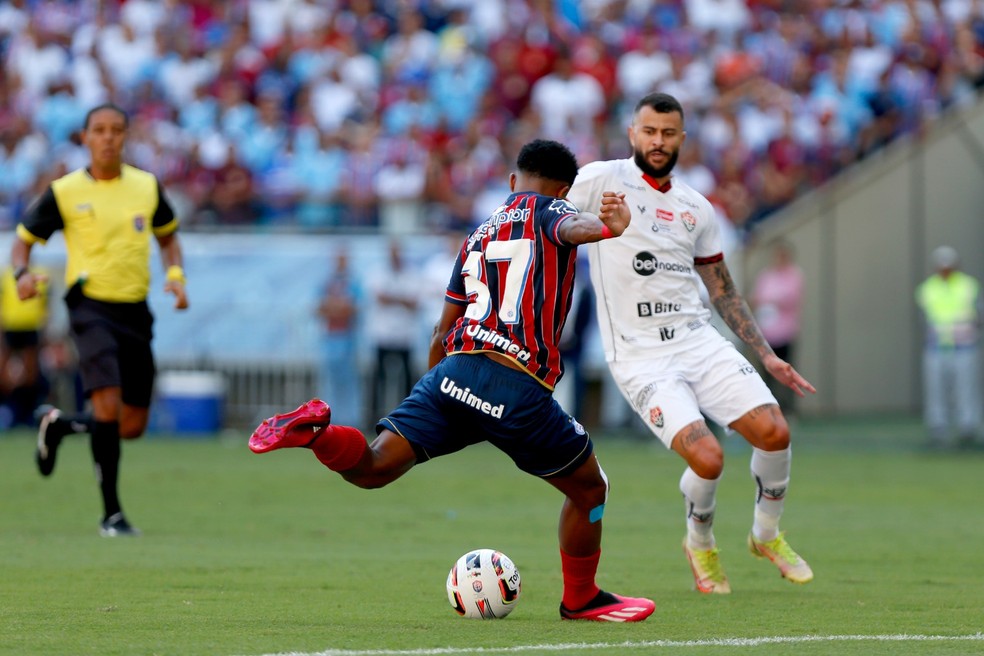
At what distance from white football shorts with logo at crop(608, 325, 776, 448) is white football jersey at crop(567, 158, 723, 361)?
0.24ft

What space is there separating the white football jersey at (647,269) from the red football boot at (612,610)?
188 centimetres

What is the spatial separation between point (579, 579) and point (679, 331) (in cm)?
205

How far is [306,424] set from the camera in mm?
6613

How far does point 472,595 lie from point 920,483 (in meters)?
9.64

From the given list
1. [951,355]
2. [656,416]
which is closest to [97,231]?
[656,416]

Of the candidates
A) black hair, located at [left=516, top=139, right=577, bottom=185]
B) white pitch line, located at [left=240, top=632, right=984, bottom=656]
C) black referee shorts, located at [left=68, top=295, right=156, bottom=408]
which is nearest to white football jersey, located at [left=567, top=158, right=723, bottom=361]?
black hair, located at [left=516, top=139, right=577, bottom=185]

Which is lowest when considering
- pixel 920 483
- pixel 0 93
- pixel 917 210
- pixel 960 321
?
pixel 920 483

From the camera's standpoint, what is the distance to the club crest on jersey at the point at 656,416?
8.61m

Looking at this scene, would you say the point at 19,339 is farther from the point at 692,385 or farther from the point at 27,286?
the point at 692,385

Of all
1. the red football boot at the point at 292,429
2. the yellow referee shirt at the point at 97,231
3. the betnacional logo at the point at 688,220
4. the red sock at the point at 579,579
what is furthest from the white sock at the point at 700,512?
the yellow referee shirt at the point at 97,231

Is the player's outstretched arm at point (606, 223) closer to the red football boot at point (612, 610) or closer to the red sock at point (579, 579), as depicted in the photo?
the red sock at point (579, 579)

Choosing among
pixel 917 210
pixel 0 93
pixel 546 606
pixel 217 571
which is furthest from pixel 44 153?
pixel 546 606

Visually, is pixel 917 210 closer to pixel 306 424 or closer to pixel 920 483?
pixel 920 483

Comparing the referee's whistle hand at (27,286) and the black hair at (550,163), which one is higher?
the black hair at (550,163)
